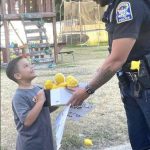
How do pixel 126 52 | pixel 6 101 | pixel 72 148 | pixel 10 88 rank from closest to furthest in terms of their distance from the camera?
pixel 126 52
pixel 72 148
pixel 6 101
pixel 10 88

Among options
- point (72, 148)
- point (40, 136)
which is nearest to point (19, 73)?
point (40, 136)

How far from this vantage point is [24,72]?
3969 mm

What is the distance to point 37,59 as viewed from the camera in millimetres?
15742

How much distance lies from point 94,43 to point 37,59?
12999 mm

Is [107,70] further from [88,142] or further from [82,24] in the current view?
[82,24]

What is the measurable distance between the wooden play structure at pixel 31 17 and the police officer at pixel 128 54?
12334 millimetres

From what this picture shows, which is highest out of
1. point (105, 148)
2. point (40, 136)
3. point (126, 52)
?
point (126, 52)

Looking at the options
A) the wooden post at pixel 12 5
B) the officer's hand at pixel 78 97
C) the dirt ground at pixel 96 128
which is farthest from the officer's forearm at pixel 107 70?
the wooden post at pixel 12 5

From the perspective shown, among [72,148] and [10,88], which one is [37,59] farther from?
[72,148]

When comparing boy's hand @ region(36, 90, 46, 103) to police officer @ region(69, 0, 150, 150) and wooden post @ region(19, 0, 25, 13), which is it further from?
wooden post @ region(19, 0, 25, 13)

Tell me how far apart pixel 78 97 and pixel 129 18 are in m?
0.66

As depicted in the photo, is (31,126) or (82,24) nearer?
(31,126)

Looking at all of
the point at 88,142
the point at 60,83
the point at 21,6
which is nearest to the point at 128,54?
the point at 60,83

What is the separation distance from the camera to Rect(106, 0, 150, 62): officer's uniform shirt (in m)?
3.31
